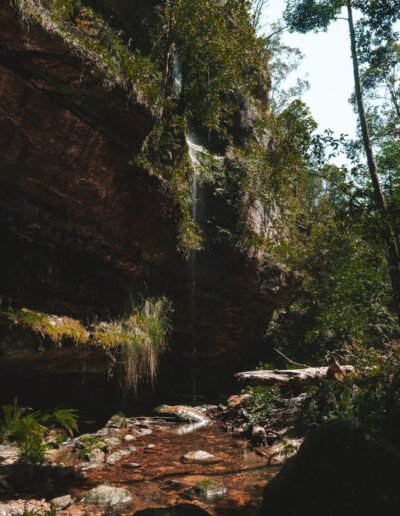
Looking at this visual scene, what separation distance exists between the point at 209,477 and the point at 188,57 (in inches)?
433

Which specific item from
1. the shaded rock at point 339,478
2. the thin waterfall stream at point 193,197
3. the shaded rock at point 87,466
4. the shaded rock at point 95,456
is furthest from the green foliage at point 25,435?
the thin waterfall stream at point 193,197

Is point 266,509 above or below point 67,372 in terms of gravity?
below

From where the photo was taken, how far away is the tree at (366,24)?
18.9 feet

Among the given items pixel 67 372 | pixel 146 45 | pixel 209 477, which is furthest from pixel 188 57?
pixel 209 477

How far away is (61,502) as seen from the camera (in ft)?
9.73

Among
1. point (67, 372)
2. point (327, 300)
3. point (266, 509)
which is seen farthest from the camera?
point (327, 300)

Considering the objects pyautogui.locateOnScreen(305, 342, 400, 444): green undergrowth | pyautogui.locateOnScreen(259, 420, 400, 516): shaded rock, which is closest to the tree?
pyautogui.locateOnScreen(305, 342, 400, 444): green undergrowth

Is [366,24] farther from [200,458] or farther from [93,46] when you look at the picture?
[200,458]

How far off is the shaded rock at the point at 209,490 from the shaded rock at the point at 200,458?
35.7 inches

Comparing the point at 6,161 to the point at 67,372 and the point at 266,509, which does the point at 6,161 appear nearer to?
the point at 67,372

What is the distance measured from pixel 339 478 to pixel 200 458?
2.75 m

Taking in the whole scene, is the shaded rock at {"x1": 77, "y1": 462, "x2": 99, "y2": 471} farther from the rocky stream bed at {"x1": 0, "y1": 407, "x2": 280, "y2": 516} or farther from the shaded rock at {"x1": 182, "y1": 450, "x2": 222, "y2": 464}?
the shaded rock at {"x1": 182, "y1": 450, "x2": 222, "y2": 464}

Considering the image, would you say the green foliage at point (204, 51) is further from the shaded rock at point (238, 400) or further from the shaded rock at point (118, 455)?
the shaded rock at point (118, 455)

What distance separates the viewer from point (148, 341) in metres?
6.43
